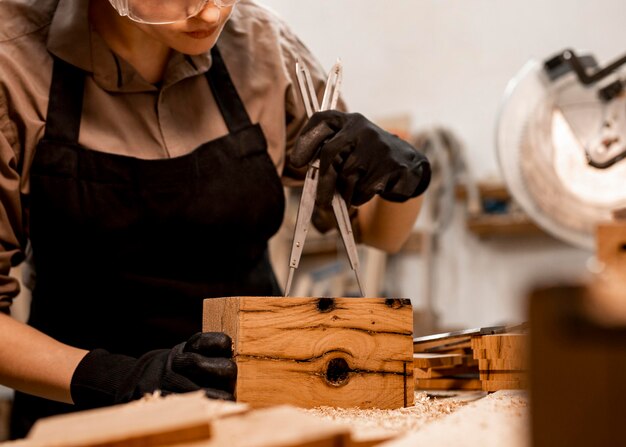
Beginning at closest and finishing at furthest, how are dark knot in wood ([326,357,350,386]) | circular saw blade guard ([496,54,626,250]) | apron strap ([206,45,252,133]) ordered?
dark knot in wood ([326,357,350,386]) → apron strap ([206,45,252,133]) → circular saw blade guard ([496,54,626,250])

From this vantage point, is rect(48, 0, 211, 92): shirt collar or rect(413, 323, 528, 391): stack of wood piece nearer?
rect(413, 323, 528, 391): stack of wood piece

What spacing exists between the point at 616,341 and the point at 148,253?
62.6 inches

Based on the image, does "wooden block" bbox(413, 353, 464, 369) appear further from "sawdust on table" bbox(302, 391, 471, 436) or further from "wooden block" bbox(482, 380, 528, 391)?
"wooden block" bbox(482, 380, 528, 391)

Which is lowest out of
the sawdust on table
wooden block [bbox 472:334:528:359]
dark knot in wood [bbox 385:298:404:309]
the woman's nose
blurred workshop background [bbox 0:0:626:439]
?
the sawdust on table

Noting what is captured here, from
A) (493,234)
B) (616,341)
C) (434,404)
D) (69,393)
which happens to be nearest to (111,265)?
(69,393)

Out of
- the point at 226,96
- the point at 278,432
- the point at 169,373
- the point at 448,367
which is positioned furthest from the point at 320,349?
the point at 226,96

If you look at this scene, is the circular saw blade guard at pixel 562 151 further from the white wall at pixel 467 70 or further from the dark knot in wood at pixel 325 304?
the white wall at pixel 467 70

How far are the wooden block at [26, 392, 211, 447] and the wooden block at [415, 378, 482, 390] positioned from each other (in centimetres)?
99

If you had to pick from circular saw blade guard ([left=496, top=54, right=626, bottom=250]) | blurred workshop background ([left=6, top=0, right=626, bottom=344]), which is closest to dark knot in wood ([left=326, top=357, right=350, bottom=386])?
circular saw blade guard ([left=496, top=54, right=626, bottom=250])

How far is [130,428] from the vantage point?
75 centimetres

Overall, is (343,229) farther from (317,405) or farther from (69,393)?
(69,393)

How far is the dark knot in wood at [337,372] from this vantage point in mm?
1440

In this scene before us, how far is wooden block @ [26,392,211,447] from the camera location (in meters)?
0.73

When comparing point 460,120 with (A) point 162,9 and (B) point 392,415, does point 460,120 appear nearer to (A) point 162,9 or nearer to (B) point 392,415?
(A) point 162,9
